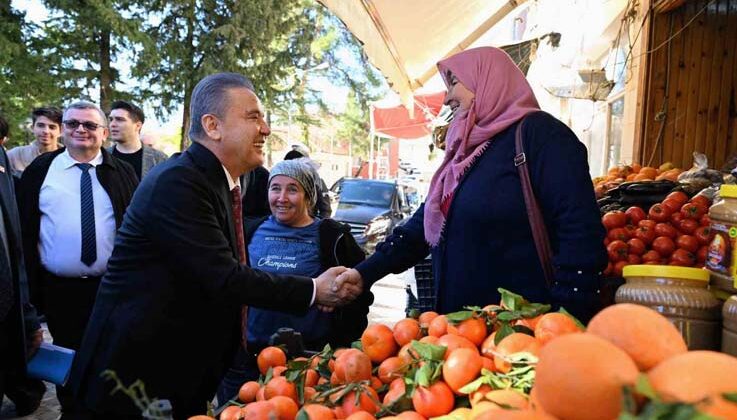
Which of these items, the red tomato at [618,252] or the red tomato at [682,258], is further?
the red tomato at [618,252]

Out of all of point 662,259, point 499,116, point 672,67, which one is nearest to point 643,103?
point 672,67

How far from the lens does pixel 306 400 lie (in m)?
1.61

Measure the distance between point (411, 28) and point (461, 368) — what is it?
6.18 m

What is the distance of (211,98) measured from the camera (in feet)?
7.25

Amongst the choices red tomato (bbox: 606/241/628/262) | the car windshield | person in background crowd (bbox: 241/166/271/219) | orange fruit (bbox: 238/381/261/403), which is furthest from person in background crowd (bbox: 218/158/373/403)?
the car windshield

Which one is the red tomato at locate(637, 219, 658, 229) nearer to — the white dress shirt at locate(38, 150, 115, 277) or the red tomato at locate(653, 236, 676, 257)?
the red tomato at locate(653, 236, 676, 257)

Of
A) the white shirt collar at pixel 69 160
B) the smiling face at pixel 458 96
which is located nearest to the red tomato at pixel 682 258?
the smiling face at pixel 458 96

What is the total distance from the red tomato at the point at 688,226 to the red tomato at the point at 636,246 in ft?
0.79

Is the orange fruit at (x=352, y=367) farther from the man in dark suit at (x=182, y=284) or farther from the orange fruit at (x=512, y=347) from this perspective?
the man in dark suit at (x=182, y=284)

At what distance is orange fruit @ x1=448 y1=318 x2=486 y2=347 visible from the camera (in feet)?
5.25

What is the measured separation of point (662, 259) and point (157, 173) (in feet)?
9.08

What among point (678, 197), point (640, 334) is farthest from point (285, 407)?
point (678, 197)

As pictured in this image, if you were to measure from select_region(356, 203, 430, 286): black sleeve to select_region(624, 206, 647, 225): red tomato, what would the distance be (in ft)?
5.41

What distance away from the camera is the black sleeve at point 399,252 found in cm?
273
